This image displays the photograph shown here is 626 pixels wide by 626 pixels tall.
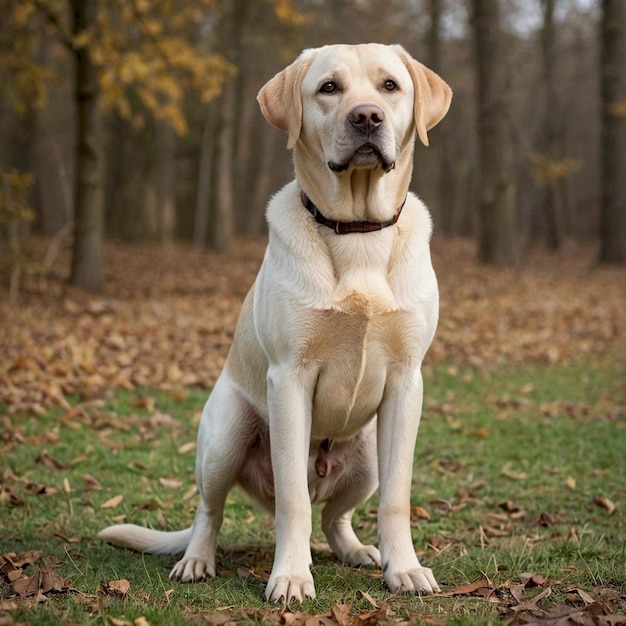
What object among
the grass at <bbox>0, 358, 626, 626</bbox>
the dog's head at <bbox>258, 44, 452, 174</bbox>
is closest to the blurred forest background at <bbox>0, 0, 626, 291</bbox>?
the grass at <bbox>0, 358, 626, 626</bbox>

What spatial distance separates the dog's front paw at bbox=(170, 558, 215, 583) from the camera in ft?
11.5

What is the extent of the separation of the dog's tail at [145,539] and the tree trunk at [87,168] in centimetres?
771

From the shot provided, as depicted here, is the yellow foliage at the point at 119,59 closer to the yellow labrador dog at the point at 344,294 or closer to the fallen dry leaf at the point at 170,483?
the fallen dry leaf at the point at 170,483

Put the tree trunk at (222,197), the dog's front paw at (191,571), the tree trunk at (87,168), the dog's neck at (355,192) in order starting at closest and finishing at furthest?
the dog's neck at (355,192) < the dog's front paw at (191,571) < the tree trunk at (87,168) < the tree trunk at (222,197)

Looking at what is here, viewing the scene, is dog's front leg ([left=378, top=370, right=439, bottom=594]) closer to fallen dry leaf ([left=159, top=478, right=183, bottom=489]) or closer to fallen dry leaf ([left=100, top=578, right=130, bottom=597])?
fallen dry leaf ([left=100, top=578, right=130, bottom=597])

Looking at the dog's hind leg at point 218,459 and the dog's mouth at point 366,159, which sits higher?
the dog's mouth at point 366,159

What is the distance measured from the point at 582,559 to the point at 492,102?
12.5 m

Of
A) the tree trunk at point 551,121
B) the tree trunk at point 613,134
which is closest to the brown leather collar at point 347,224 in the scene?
the tree trunk at point 613,134

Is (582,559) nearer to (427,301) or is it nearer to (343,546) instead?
(343,546)

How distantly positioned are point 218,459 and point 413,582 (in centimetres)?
97

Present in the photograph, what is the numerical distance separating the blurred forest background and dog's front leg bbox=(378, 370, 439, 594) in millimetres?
7026

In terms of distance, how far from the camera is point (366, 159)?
3236 mm

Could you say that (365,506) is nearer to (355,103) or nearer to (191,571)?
(191,571)

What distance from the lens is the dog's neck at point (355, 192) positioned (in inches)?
133
